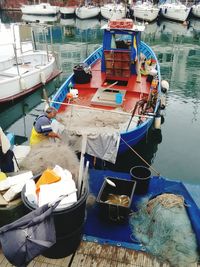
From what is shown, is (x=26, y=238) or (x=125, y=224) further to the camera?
(x=125, y=224)

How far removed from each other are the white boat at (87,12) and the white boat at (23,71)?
→ 3466 cm

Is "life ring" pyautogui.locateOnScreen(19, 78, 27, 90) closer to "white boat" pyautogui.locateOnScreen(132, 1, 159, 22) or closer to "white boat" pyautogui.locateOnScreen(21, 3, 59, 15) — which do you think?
"white boat" pyautogui.locateOnScreen(132, 1, 159, 22)

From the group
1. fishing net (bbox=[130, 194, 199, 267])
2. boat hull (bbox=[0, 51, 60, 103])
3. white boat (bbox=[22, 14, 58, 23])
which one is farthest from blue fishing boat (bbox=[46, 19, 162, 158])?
white boat (bbox=[22, 14, 58, 23])

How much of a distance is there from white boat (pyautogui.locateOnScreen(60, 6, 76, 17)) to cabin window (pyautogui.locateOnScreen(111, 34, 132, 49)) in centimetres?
4322

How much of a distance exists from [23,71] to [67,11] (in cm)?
4075

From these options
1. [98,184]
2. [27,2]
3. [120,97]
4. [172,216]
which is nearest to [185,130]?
[120,97]

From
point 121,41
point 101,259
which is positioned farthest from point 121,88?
point 101,259

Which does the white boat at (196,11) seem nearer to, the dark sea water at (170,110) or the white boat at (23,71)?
the dark sea water at (170,110)

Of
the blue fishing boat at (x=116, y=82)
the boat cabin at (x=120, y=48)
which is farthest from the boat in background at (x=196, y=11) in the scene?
the boat cabin at (x=120, y=48)

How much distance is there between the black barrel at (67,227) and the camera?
14.2ft

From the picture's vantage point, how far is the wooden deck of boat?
15.6ft

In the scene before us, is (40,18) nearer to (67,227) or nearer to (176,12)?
(176,12)

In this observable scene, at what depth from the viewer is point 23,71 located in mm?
16875

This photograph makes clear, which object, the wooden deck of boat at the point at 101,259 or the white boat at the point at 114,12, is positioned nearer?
the wooden deck of boat at the point at 101,259
